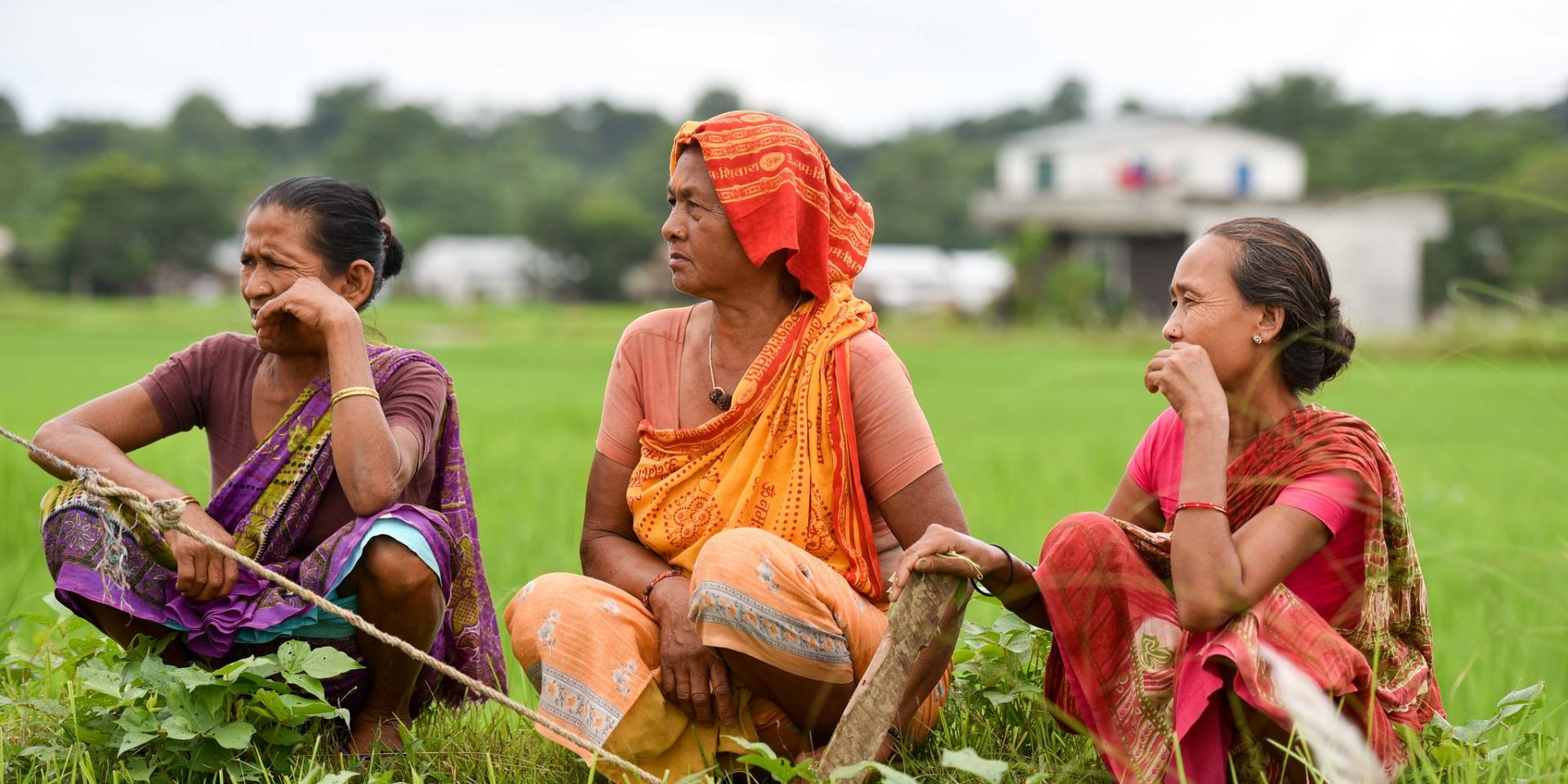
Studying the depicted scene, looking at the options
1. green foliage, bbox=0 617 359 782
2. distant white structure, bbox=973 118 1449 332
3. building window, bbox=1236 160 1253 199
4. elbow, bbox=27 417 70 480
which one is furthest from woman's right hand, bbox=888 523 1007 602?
building window, bbox=1236 160 1253 199

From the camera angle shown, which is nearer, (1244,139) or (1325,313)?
(1325,313)

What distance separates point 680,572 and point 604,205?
5205 cm

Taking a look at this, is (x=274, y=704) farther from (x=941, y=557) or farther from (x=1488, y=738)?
(x=1488, y=738)

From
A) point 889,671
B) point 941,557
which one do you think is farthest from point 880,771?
point 941,557

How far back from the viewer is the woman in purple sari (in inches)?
114

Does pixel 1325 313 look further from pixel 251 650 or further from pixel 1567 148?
pixel 1567 148

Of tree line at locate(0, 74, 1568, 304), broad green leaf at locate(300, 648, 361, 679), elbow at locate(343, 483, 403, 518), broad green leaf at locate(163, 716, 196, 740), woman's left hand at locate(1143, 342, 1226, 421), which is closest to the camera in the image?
woman's left hand at locate(1143, 342, 1226, 421)

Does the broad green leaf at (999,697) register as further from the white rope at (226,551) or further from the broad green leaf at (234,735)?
the broad green leaf at (234,735)

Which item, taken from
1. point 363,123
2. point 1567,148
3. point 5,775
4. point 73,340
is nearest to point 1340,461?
point 5,775

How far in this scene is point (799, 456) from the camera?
2.97 m

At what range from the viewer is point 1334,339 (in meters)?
2.69

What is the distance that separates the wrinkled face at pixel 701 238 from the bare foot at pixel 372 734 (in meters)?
1.13

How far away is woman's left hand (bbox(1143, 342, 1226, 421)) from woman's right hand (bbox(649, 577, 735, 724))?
999mm

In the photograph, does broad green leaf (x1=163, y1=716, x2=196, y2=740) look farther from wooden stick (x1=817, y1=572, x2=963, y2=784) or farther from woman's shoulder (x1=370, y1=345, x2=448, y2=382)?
wooden stick (x1=817, y1=572, x2=963, y2=784)
